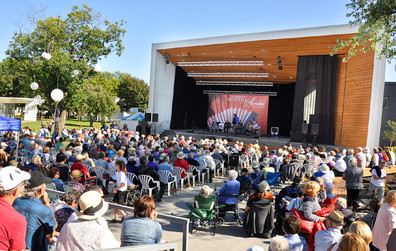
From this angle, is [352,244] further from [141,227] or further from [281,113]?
[281,113]

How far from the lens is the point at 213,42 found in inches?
635

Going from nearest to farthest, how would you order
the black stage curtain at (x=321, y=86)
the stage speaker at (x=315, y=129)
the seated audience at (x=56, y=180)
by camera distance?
the seated audience at (x=56, y=180), the stage speaker at (x=315, y=129), the black stage curtain at (x=321, y=86)

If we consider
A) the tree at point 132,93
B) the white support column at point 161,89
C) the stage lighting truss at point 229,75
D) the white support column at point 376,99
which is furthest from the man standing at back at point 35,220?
the tree at point 132,93

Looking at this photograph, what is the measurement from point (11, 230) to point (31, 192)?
0.78 m

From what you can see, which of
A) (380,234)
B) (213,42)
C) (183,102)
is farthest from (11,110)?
(380,234)

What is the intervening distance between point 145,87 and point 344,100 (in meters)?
32.3

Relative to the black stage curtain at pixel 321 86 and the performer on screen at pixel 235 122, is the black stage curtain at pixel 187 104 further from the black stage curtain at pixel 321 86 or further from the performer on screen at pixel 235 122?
the black stage curtain at pixel 321 86

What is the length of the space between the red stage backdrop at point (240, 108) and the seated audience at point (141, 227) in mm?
22559

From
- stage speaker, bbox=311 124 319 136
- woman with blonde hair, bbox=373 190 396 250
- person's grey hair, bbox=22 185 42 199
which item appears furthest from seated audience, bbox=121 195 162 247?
stage speaker, bbox=311 124 319 136

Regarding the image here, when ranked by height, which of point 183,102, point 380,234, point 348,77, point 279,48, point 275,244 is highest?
point 279,48

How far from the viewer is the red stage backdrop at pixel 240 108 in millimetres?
24266

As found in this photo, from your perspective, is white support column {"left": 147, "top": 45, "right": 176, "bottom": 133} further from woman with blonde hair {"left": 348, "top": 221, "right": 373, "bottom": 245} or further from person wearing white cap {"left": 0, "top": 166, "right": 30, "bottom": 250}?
woman with blonde hair {"left": 348, "top": 221, "right": 373, "bottom": 245}

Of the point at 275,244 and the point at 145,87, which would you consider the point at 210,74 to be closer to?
the point at 275,244

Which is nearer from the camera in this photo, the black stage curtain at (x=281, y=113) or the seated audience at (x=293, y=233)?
the seated audience at (x=293, y=233)
